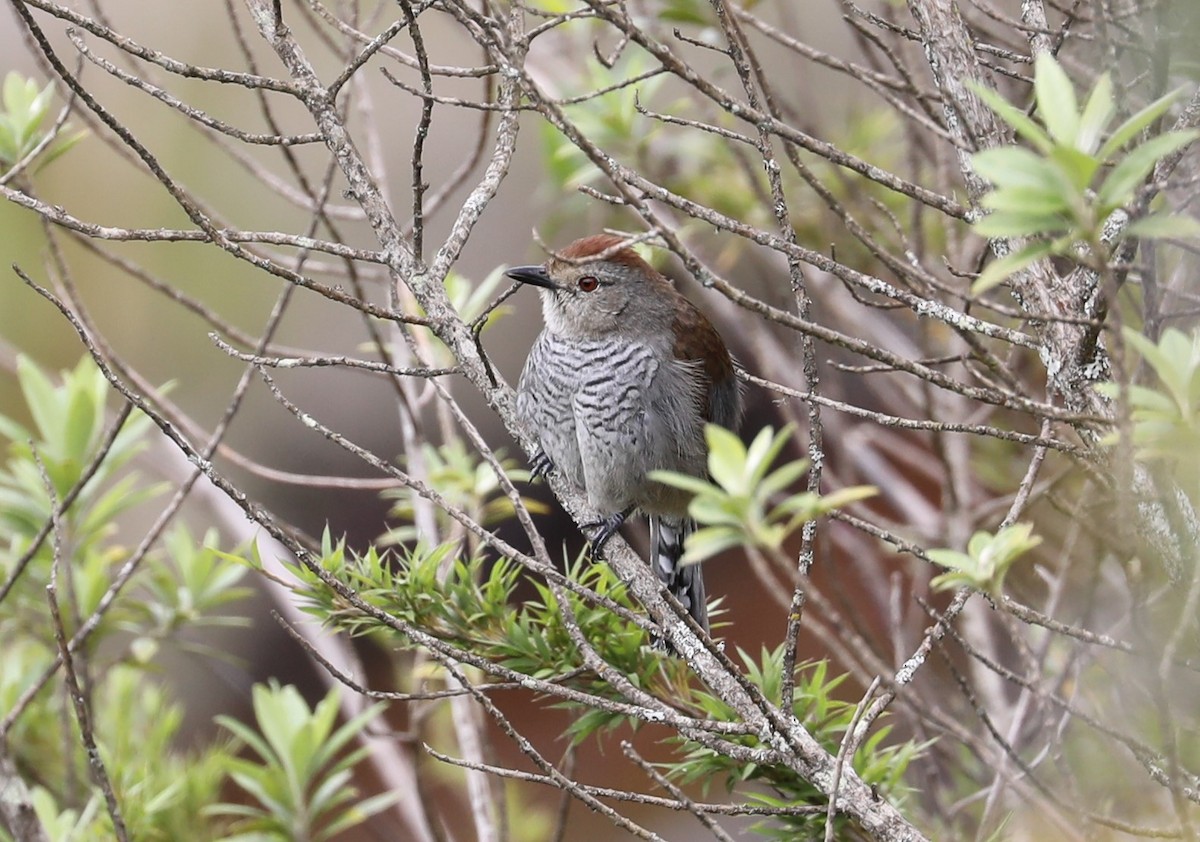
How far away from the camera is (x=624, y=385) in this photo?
376cm

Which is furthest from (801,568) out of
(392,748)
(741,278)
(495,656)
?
(741,278)

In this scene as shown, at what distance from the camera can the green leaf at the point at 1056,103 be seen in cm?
137

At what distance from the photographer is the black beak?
3715 millimetres

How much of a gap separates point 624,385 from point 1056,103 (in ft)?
7.95

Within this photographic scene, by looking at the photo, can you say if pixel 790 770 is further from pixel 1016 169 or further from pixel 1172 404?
pixel 1016 169

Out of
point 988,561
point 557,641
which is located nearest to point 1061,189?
point 988,561

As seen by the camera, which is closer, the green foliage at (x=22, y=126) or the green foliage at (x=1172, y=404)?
the green foliage at (x=1172, y=404)

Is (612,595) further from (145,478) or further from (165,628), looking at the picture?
(145,478)

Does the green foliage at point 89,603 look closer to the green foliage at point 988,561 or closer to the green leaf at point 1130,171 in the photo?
the green foliage at point 988,561

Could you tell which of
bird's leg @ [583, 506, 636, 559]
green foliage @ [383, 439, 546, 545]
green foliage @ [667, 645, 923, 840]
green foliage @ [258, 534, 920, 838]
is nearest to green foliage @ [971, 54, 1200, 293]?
green foliage @ [667, 645, 923, 840]

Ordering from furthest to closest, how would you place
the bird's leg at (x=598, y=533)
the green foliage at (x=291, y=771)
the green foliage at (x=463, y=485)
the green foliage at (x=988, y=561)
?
the green foliage at (x=463, y=485) < the green foliage at (x=291, y=771) < the bird's leg at (x=598, y=533) < the green foliage at (x=988, y=561)

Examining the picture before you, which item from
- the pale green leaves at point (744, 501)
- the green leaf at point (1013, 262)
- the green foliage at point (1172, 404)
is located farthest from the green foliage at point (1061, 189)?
the pale green leaves at point (744, 501)

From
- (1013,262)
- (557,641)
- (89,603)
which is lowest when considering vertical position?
(89,603)

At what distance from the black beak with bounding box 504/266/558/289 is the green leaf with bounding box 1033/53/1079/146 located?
2323 mm
